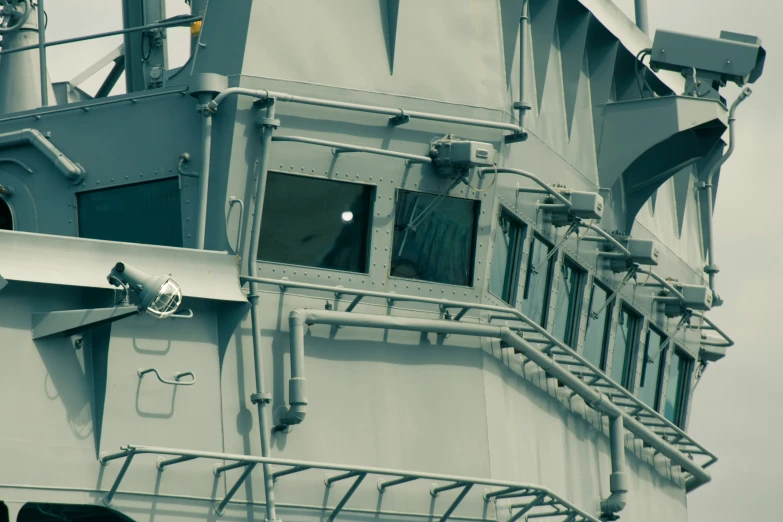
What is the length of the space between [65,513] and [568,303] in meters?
8.66

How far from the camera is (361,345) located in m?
18.0

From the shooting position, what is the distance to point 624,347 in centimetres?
2455

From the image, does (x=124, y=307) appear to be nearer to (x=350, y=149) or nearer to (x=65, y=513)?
(x=65, y=513)

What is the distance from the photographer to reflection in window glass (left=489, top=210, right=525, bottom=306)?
773 inches

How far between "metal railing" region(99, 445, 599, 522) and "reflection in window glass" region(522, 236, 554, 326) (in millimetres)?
2849

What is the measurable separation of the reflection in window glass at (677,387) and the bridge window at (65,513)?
12.9 m

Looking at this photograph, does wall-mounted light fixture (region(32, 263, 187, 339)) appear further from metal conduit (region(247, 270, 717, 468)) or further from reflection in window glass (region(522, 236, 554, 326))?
reflection in window glass (region(522, 236, 554, 326))

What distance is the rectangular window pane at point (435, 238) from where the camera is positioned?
1839 cm

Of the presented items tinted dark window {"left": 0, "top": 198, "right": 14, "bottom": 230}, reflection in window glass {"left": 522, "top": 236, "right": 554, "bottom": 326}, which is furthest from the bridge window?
reflection in window glass {"left": 522, "top": 236, "right": 554, "bottom": 326}

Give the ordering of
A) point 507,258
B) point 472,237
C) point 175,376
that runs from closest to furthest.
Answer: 1. point 175,376
2. point 472,237
3. point 507,258

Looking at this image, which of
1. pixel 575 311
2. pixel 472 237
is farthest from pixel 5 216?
pixel 575 311

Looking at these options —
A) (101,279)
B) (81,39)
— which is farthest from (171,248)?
(81,39)

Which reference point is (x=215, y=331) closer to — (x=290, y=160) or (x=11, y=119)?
(x=290, y=160)

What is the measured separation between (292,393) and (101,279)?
8.47 ft
